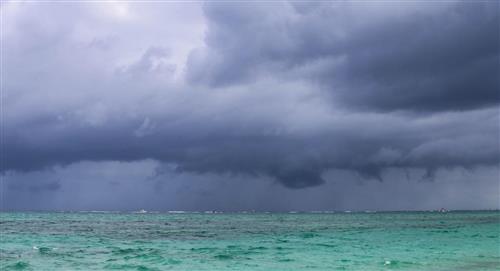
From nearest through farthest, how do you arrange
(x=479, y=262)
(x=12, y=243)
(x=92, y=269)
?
(x=92, y=269), (x=479, y=262), (x=12, y=243)

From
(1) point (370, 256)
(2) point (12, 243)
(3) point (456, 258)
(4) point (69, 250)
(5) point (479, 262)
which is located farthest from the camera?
(2) point (12, 243)

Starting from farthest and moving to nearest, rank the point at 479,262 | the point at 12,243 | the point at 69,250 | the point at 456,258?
the point at 12,243 → the point at 69,250 → the point at 456,258 → the point at 479,262

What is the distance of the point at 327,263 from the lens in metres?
35.1

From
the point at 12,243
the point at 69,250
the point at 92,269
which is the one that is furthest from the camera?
the point at 12,243

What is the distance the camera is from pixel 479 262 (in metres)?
34.3

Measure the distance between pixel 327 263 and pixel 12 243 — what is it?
32.3 m

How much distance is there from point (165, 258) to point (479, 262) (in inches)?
815

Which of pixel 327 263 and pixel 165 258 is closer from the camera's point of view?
pixel 327 263

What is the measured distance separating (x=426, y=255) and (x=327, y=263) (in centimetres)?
921

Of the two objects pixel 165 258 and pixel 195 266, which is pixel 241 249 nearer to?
pixel 165 258

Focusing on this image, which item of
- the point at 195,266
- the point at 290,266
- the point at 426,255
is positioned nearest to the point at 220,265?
the point at 195,266

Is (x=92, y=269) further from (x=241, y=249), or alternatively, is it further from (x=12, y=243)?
(x=12, y=243)

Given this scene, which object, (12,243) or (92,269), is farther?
(12,243)

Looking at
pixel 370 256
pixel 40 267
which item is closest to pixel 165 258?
pixel 40 267
